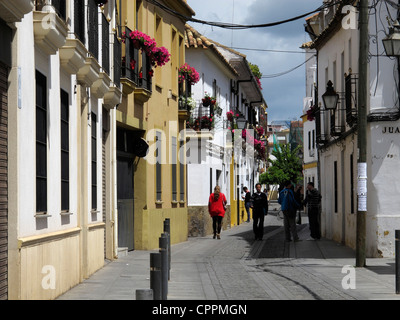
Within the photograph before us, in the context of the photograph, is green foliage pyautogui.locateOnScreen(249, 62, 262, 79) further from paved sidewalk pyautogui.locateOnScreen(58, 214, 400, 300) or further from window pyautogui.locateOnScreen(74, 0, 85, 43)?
window pyautogui.locateOnScreen(74, 0, 85, 43)

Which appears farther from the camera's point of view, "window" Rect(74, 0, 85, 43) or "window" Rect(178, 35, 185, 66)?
"window" Rect(178, 35, 185, 66)

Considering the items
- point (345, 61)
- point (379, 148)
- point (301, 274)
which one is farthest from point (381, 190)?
point (345, 61)

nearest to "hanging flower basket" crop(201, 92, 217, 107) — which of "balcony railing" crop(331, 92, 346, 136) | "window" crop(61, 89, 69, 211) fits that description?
"balcony railing" crop(331, 92, 346, 136)

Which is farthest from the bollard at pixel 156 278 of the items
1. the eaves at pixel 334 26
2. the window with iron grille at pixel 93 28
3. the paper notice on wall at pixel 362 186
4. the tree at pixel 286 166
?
the tree at pixel 286 166

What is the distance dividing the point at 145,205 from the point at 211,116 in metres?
9.02

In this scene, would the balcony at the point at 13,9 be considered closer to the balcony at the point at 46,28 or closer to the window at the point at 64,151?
the balcony at the point at 46,28

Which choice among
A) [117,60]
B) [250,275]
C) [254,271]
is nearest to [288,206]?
[117,60]

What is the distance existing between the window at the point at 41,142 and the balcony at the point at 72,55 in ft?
3.88

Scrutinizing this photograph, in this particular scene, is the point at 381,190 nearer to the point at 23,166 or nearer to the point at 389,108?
the point at 389,108

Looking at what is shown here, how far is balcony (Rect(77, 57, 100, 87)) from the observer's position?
14.6m

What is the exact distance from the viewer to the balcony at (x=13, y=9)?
8875mm

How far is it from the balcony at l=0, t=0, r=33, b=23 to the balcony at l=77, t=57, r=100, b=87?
516 centimetres

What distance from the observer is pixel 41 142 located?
11422mm

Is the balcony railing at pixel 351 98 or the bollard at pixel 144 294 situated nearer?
the bollard at pixel 144 294
